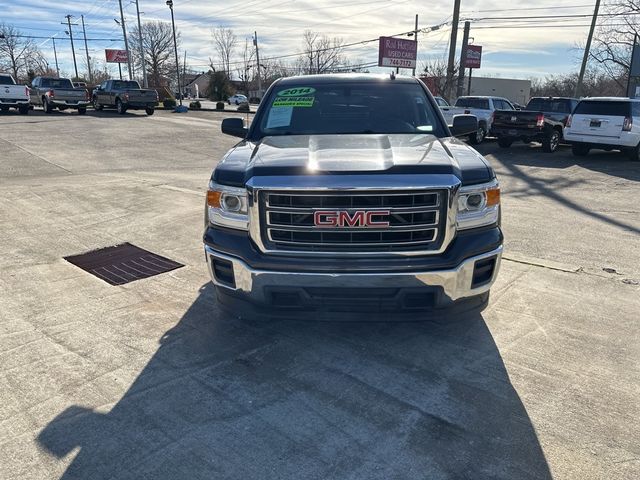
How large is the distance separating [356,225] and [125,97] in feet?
90.6

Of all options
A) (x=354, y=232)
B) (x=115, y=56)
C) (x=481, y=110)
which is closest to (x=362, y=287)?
(x=354, y=232)

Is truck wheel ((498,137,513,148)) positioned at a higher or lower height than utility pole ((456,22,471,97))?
lower

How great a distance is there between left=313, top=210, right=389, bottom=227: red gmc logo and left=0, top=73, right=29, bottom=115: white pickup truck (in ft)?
91.4

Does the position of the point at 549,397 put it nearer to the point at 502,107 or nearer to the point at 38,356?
the point at 38,356

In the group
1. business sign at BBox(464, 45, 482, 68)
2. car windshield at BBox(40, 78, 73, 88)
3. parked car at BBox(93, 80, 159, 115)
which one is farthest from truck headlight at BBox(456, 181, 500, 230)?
business sign at BBox(464, 45, 482, 68)

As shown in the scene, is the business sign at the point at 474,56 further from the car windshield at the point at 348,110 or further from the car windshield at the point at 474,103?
the car windshield at the point at 348,110

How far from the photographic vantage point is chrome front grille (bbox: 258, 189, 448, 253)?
307 centimetres

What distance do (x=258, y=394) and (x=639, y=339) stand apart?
2.85 m

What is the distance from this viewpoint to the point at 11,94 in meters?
25.5

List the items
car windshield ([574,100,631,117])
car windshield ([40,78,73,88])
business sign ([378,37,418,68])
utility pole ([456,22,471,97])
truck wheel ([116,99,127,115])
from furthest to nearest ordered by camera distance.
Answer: business sign ([378,37,418,68])
car windshield ([40,78,73,88])
truck wheel ([116,99,127,115])
utility pole ([456,22,471,97])
car windshield ([574,100,631,117])

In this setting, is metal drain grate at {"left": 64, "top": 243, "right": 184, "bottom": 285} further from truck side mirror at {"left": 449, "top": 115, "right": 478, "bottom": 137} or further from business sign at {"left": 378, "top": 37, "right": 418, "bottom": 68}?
business sign at {"left": 378, "top": 37, "right": 418, "bottom": 68}

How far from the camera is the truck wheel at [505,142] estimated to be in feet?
55.0

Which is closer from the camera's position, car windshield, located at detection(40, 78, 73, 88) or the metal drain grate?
the metal drain grate

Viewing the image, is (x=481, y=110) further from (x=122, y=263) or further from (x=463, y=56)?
(x=122, y=263)
